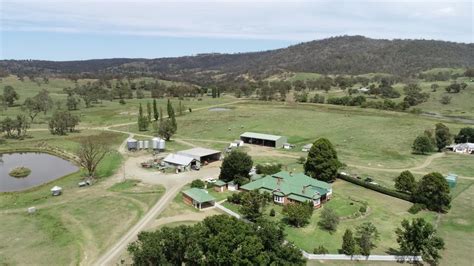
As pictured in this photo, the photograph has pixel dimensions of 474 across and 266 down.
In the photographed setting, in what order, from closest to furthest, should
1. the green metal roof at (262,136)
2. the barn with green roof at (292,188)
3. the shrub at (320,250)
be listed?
1. the shrub at (320,250)
2. the barn with green roof at (292,188)
3. the green metal roof at (262,136)

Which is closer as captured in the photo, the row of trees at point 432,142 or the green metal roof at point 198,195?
the green metal roof at point 198,195

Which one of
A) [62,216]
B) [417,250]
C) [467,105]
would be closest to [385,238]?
[417,250]

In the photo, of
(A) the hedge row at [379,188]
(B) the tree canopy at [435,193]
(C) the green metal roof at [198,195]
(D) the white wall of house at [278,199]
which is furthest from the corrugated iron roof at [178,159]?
(B) the tree canopy at [435,193]

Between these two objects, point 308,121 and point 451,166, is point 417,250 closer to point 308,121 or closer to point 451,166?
point 451,166

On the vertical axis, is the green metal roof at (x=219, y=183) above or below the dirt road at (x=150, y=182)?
above

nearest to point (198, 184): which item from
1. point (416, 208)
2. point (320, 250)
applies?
point (320, 250)

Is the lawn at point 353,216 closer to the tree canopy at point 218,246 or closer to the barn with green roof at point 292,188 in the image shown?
the barn with green roof at point 292,188

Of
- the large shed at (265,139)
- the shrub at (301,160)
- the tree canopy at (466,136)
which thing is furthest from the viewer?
the large shed at (265,139)

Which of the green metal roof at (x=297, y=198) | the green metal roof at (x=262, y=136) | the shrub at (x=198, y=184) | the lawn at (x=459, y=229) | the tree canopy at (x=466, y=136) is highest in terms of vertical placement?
the tree canopy at (x=466, y=136)
